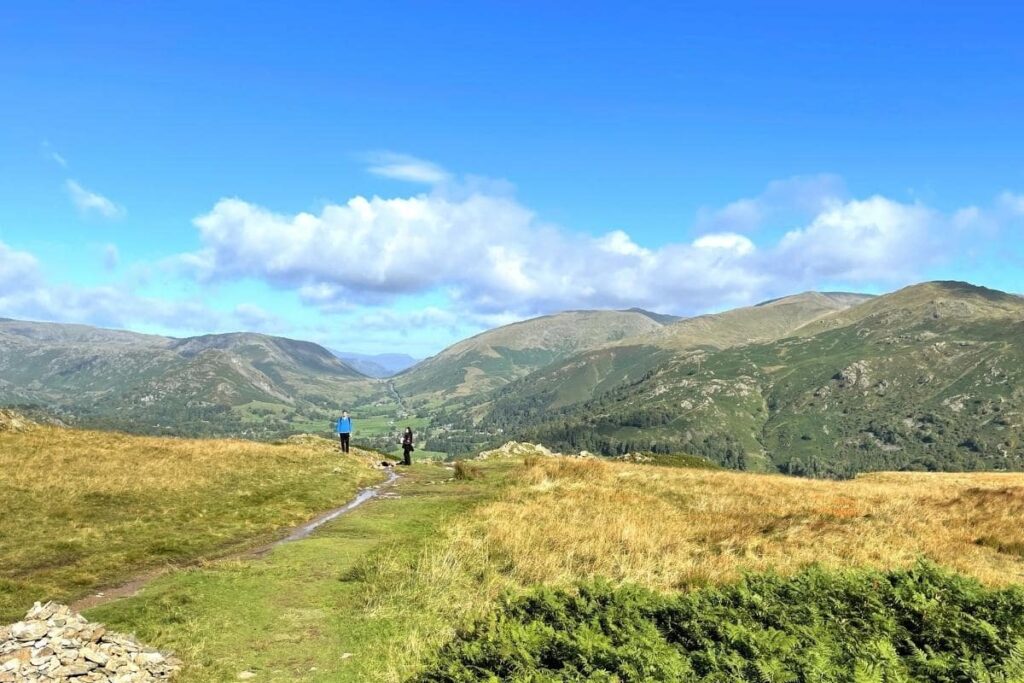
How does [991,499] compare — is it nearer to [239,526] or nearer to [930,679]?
[930,679]

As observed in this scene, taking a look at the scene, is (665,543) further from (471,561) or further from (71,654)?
(71,654)

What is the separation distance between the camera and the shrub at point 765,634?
7.83m

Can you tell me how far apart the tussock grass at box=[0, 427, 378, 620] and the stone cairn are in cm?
347

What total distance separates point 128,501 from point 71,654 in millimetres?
17999

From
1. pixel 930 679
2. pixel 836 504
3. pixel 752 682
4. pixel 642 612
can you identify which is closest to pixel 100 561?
pixel 642 612

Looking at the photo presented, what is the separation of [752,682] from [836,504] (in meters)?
26.5

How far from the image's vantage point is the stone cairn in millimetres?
11445

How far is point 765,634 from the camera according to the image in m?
8.98

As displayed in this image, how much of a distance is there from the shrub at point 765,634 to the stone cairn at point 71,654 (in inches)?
261

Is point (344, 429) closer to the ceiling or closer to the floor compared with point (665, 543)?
closer to the ceiling

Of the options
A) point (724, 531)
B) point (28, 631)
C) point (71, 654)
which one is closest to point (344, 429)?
point (724, 531)

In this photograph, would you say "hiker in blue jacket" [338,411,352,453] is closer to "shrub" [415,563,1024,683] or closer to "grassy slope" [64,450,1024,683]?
"grassy slope" [64,450,1024,683]

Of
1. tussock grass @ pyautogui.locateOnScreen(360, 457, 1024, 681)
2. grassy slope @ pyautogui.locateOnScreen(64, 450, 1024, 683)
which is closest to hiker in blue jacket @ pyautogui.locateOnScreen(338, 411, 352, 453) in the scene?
grassy slope @ pyautogui.locateOnScreen(64, 450, 1024, 683)

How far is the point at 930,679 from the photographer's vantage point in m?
7.54
